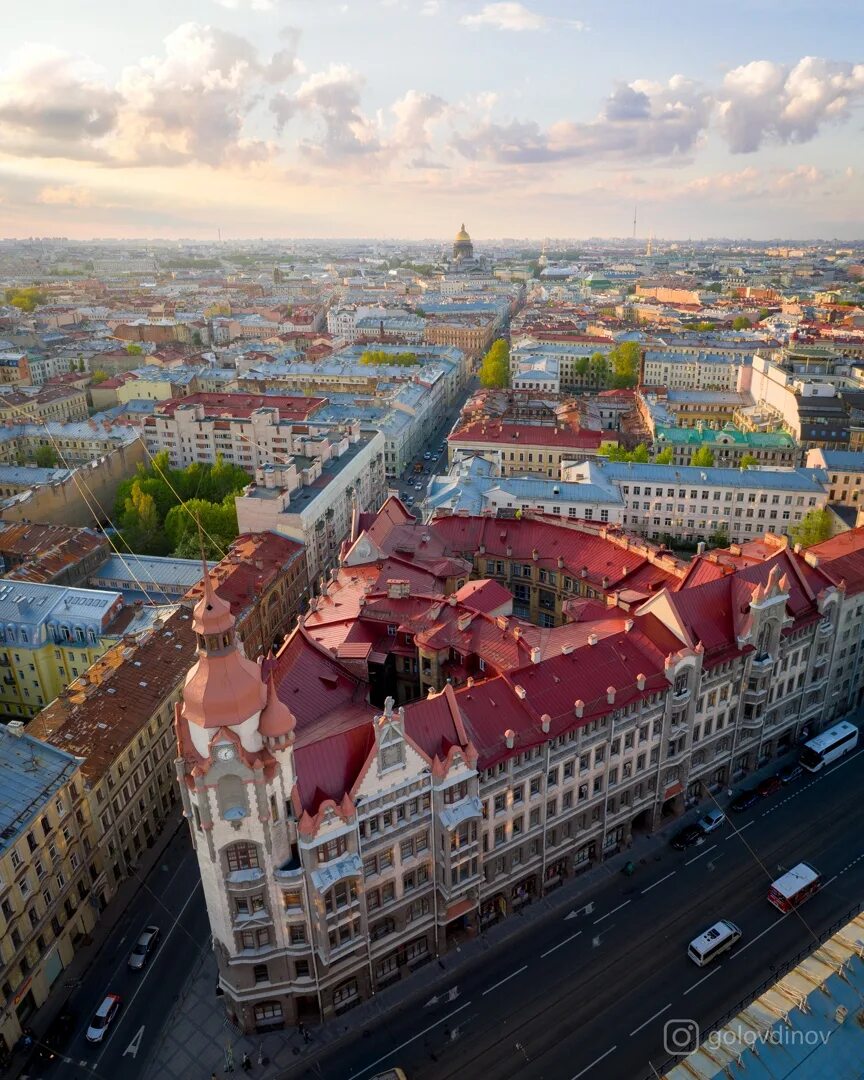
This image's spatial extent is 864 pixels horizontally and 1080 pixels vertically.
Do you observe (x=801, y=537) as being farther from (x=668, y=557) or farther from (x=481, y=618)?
(x=481, y=618)

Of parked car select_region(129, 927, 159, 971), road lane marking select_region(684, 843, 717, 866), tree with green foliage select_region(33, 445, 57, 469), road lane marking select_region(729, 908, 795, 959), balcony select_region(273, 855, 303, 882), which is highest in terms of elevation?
balcony select_region(273, 855, 303, 882)

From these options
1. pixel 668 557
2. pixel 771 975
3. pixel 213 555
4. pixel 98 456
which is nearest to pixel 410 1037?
pixel 771 975

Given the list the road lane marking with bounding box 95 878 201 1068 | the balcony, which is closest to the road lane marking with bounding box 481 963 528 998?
the balcony

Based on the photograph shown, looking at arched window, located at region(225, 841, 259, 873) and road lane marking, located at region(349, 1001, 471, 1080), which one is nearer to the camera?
arched window, located at region(225, 841, 259, 873)

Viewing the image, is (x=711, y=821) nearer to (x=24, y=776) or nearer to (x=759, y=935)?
(x=759, y=935)

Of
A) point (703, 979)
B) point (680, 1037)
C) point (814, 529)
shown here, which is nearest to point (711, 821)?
point (703, 979)

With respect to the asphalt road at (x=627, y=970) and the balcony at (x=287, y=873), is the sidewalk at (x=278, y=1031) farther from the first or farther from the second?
the balcony at (x=287, y=873)

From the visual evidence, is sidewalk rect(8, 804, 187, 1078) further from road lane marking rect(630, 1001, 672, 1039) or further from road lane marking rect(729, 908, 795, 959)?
road lane marking rect(729, 908, 795, 959)
